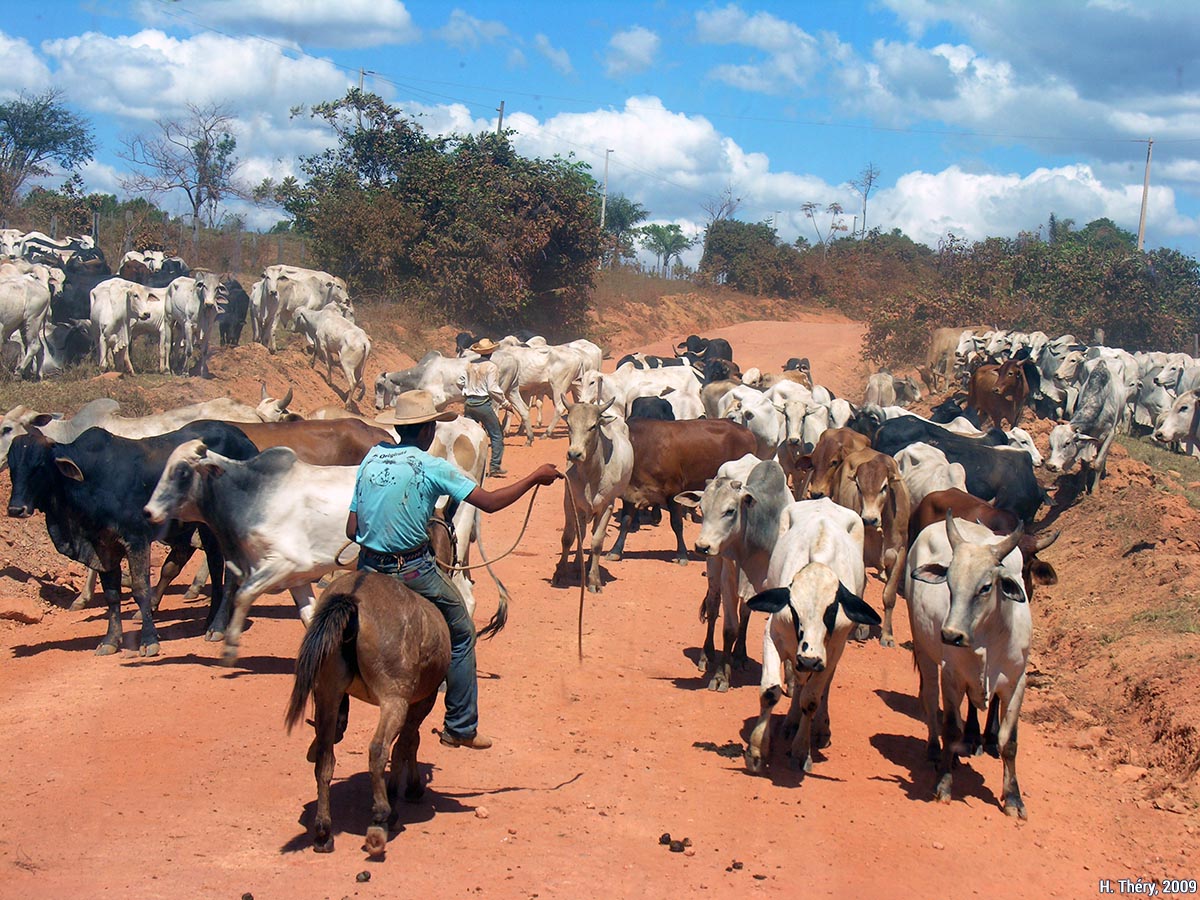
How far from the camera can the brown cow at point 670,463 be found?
558 inches

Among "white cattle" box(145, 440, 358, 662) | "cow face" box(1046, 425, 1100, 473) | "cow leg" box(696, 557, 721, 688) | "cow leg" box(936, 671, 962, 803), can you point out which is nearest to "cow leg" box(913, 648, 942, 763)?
"cow leg" box(936, 671, 962, 803)

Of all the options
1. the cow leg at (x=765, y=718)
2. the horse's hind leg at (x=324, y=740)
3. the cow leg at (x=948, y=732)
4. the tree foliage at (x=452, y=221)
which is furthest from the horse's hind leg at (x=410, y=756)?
the tree foliage at (x=452, y=221)

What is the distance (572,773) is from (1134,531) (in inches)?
371

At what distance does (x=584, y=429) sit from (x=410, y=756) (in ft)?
20.7

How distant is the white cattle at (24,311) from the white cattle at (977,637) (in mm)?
14496

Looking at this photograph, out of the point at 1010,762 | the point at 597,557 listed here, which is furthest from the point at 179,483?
the point at 1010,762

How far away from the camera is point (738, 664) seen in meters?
9.77

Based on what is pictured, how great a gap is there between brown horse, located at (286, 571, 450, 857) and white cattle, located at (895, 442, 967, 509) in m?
6.94

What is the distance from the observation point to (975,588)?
274 inches

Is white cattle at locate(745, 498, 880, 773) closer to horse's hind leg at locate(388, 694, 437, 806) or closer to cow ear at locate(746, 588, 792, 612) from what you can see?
cow ear at locate(746, 588, 792, 612)

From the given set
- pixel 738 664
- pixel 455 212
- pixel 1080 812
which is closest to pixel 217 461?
pixel 738 664

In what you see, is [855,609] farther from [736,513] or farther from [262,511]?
[262,511]

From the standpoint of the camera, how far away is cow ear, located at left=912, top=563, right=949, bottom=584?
291 inches

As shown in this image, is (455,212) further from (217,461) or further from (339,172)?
(217,461)
